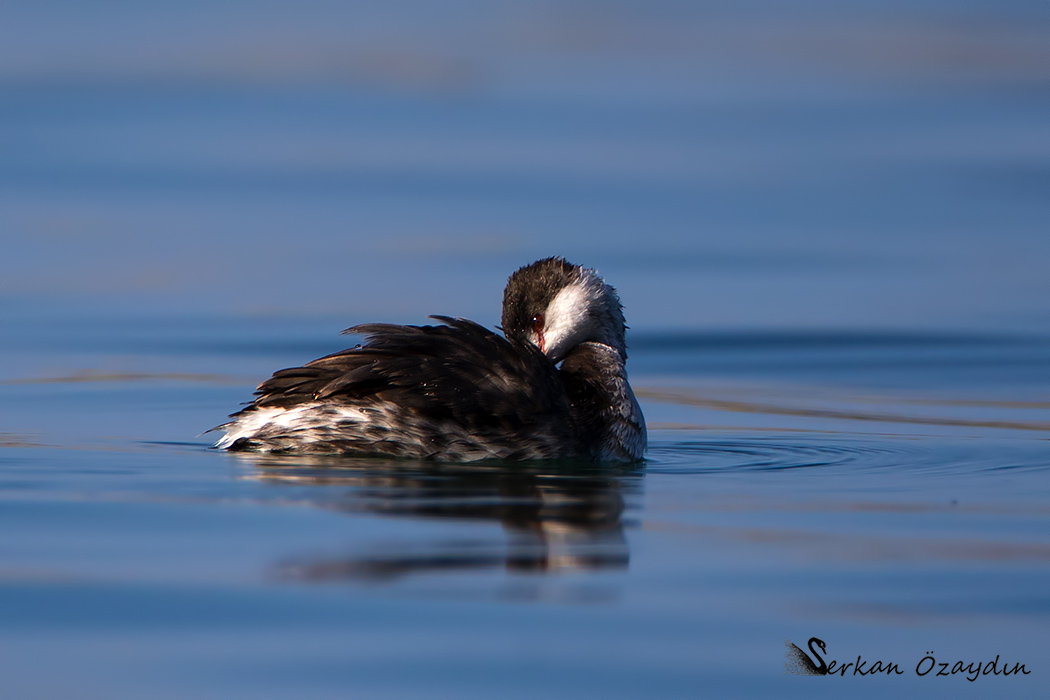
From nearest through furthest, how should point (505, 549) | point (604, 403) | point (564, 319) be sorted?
point (505, 549) < point (604, 403) < point (564, 319)

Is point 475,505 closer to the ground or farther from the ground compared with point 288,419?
closer to the ground

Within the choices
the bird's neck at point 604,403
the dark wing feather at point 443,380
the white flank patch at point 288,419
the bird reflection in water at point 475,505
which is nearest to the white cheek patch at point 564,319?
the bird's neck at point 604,403

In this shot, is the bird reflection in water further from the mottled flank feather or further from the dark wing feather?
the dark wing feather

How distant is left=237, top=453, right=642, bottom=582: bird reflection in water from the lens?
535cm

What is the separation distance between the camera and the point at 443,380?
24.4 feet

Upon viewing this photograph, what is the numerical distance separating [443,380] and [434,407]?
123 millimetres

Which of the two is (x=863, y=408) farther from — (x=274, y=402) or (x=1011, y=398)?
(x=274, y=402)

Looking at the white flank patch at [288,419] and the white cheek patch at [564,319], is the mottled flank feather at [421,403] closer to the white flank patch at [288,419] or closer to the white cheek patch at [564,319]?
the white flank patch at [288,419]

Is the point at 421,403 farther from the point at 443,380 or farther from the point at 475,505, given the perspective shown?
the point at 475,505

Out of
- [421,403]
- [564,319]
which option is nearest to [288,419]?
[421,403]

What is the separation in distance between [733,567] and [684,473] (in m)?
2.09

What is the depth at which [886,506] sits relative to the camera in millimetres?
6648

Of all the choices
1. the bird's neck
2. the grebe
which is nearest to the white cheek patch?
the bird's neck

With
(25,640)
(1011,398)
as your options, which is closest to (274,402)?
(25,640)
